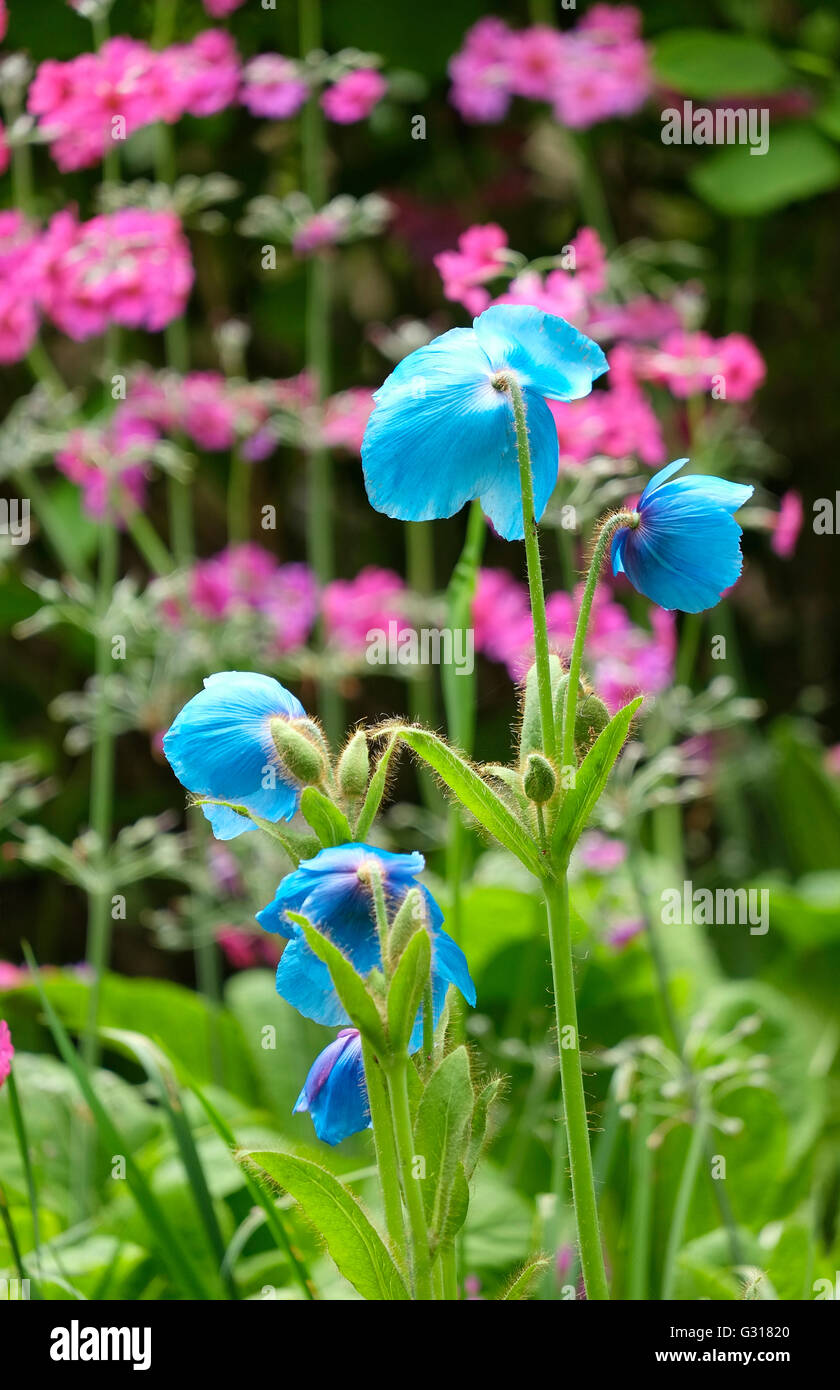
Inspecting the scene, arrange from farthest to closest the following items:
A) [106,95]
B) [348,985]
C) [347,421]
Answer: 1. [347,421]
2. [106,95]
3. [348,985]

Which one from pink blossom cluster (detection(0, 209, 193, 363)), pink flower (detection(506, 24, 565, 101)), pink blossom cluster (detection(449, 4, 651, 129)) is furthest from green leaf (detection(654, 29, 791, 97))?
pink blossom cluster (detection(0, 209, 193, 363))

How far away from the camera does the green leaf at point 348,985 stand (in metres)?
0.46

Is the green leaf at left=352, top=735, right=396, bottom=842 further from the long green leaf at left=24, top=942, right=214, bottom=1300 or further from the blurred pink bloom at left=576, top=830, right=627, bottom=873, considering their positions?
the blurred pink bloom at left=576, top=830, right=627, bottom=873

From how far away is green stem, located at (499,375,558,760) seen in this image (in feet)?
1.60

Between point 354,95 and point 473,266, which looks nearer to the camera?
point 473,266

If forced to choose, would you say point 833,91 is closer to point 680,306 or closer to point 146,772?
point 680,306

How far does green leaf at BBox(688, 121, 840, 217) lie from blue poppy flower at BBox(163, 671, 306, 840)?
147 centimetres

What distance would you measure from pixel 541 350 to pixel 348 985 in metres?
0.24

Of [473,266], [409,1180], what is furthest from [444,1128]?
[473,266]

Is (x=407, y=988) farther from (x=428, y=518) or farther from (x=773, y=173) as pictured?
(x=773, y=173)

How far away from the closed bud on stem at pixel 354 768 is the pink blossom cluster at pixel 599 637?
60cm

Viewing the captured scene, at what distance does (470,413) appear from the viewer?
19.6 inches

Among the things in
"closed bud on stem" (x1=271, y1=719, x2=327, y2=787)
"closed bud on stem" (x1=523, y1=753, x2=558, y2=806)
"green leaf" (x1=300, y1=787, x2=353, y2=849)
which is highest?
"closed bud on stem" (x1=271, y1=719, x2=327, y2=787)

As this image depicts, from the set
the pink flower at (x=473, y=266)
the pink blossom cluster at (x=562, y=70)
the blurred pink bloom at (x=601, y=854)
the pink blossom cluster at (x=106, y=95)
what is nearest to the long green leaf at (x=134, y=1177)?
the pink flower at (x=473, y=266)
